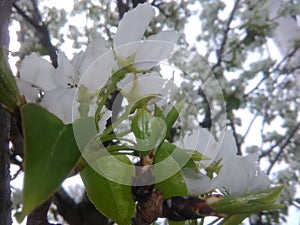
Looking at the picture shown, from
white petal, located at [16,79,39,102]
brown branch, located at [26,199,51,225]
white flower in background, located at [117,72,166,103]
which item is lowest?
brown branch, located at [26,199,51,225]

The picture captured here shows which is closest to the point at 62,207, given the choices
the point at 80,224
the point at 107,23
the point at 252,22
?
the point at 80,224

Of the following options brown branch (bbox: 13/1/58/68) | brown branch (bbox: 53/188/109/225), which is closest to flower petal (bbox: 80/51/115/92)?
brown branch (bbox: 53/188/109/225)

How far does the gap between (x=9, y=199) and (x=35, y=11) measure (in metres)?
1.07

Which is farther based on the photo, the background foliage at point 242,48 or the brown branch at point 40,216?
the background foliage at point 242,48

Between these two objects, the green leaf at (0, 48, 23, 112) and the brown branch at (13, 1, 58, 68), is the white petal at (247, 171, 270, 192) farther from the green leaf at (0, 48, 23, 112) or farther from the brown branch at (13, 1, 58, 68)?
the brown branch at (13, 1, 58, 68)

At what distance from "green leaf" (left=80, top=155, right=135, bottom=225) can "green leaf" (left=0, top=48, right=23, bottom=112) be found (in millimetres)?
57

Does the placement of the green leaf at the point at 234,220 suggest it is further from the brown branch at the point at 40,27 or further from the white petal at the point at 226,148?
the brown branch at the point at 40,27

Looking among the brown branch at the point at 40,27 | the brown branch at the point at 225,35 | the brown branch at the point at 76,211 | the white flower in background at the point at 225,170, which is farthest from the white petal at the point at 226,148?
the brown branch at the point at 225,35

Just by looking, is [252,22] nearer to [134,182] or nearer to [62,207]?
[62,207]

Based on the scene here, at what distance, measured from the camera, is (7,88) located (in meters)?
0.28

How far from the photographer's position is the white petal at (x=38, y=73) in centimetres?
32

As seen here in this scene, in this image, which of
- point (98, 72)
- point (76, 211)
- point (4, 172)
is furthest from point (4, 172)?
point (76, 211)

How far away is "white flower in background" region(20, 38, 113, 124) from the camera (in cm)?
29

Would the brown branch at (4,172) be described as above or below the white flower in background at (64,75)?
below
